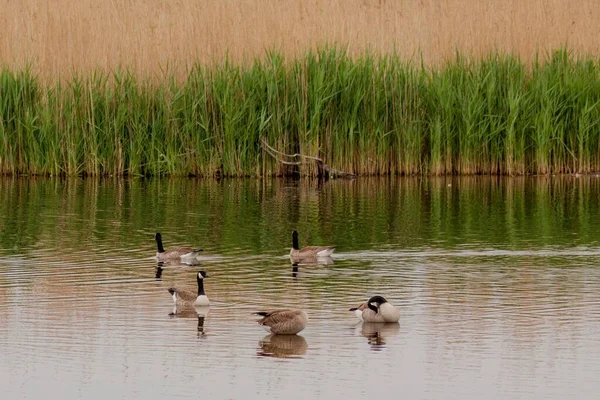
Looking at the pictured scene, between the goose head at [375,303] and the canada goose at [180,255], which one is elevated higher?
the canada goose at [180,255]

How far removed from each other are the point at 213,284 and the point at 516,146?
1030cm

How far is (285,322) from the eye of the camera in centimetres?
927

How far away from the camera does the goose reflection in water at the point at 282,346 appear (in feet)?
29.2

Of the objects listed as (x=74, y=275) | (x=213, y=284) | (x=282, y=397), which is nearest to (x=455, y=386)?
(x=282, y=397)

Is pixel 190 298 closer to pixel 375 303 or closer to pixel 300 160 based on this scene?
pixel 375 303

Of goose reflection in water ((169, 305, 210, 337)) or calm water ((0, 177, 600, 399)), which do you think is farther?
goose reflection in water ((169, 305, 210, 337))

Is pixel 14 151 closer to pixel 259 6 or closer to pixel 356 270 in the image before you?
pixel 259 6

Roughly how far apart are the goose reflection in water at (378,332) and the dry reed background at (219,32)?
1129 cm

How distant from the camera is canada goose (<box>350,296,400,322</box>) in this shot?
31.8ft

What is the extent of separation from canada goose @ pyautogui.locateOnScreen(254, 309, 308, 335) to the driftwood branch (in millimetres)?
11027

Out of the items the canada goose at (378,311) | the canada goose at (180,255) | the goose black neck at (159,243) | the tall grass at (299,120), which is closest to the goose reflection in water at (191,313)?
the canada goose at (378,311)

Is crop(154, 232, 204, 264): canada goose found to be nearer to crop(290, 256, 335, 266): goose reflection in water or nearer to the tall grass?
crop(290, 256, 335, 266): goose reflection in water

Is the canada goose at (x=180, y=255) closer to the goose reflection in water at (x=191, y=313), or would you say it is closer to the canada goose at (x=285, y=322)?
the goose reflection in water at (x=191, y=313)

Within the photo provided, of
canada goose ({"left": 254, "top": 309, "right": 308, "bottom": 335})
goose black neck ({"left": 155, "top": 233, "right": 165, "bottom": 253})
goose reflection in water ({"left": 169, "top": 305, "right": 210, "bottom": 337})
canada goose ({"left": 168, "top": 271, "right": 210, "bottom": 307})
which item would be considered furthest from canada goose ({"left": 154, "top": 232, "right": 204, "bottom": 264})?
canada goose ({"left": 254, "top": 309, "right": 308, "bottom": 335})
